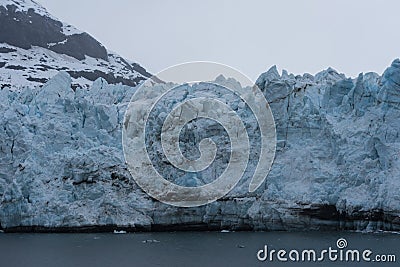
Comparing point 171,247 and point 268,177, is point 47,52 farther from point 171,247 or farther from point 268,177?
point 171,247

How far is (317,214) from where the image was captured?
2270 cm

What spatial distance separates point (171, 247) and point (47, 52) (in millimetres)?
49782

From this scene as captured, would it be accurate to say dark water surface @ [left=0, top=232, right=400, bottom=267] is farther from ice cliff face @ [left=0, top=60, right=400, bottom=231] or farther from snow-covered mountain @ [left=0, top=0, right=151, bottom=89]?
snow-covered mountain @ [left=0, top=0, right=151, bottom=89]

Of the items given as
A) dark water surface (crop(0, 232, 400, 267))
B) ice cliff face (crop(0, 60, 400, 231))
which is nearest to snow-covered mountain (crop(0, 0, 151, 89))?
ice cliff face (crop(0, 60, 400, 231))

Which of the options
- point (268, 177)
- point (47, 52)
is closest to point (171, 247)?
point (268, 177)

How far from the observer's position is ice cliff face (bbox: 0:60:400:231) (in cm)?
Result: 2228

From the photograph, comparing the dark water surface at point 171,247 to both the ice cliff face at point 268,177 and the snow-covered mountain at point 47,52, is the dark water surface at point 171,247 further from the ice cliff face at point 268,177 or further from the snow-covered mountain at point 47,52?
the snow-covered mountain at point 47,52

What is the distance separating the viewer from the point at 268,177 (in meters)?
A: 23.7

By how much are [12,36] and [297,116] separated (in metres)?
46.7

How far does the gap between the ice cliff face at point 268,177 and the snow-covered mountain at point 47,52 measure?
26909 mm

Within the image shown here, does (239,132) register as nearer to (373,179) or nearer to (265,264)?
(373,179)

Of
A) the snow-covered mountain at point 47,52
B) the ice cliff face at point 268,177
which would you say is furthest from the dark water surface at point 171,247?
the snow-covered mountain at point 47,52

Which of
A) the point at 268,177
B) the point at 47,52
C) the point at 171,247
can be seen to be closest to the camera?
the point at 171,247

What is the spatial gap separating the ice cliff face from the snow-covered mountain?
2691 centimetres
